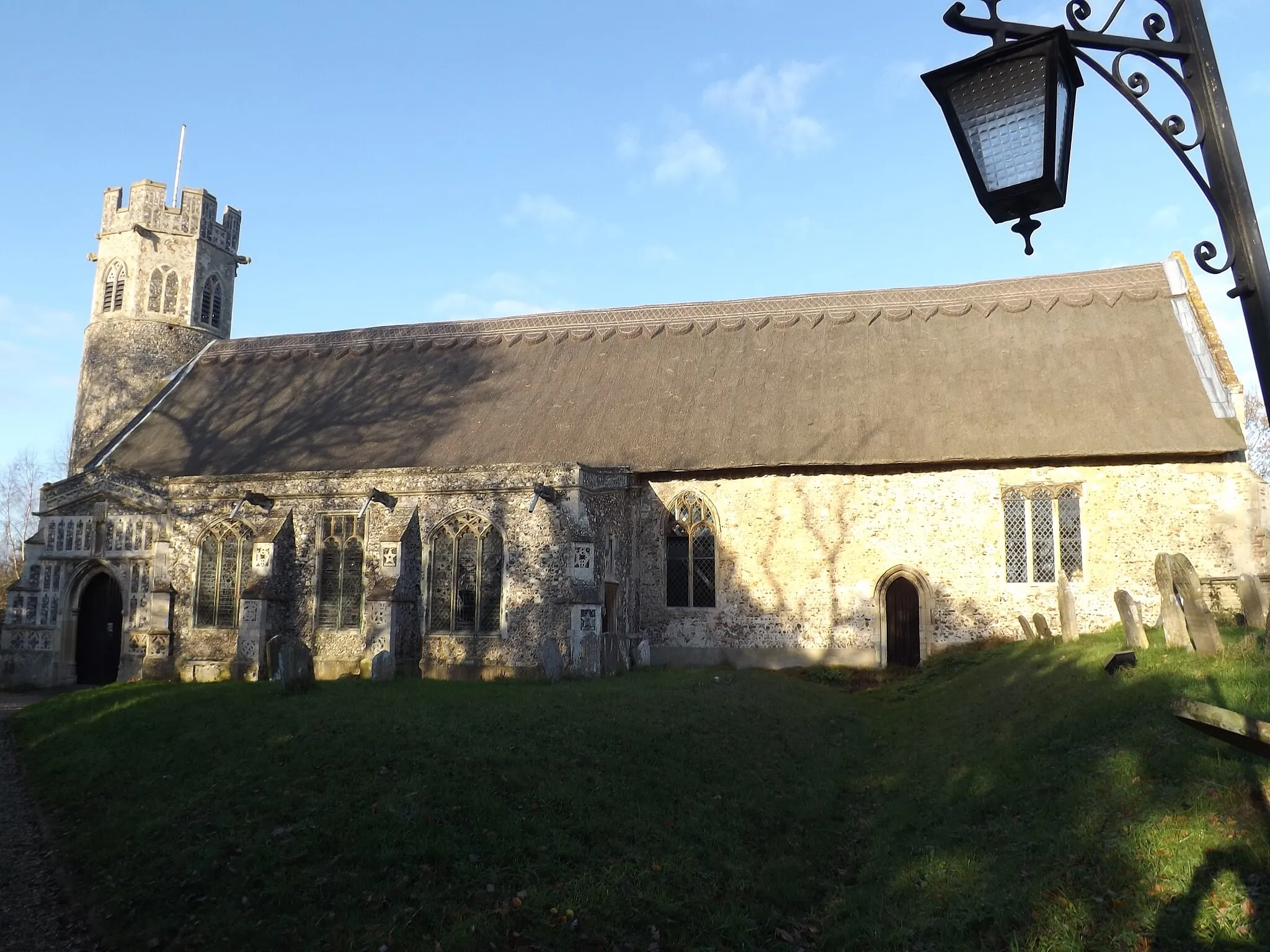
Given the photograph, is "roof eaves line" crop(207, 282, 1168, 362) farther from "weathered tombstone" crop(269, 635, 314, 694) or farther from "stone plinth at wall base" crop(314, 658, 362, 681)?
"weathered tombstone" crop(269, 635, 314, 694)

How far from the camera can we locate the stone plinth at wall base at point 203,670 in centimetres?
1889

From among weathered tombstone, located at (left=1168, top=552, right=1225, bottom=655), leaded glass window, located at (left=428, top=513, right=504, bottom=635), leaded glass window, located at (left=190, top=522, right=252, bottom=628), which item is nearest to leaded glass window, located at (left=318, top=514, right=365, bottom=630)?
leaded glass window, located at (left=428, top=513, right=504, bottom=635)

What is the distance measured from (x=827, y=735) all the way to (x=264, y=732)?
7.28 metres

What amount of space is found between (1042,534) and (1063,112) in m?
17.5

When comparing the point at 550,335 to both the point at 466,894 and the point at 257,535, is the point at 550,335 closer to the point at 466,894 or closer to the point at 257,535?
the point at 257,535

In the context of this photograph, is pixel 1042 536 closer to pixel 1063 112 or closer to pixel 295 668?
pixel 295 668

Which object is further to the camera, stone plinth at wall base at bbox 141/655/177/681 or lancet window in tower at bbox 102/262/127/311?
lancet window in tower at bbox 102/262/127/311

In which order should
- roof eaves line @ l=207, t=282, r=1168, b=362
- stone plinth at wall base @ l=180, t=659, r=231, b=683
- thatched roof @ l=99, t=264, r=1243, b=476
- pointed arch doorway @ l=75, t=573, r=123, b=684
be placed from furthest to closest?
roof eaves line @ l=207, t=282, r=1168, b=362, pointed arch doorway @ l=75, t=573, r=123, b=684, thatched roof @ l=99, t=264, r=1243, b=476, stone plinth at wall base @ l=180, t=659, r=231, b=683

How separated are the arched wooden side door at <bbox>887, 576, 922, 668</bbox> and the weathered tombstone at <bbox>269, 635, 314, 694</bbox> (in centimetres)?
1216

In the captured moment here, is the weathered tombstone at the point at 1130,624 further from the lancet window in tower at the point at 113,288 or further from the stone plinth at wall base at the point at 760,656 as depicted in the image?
the lancet window in tower at the point at 113,288

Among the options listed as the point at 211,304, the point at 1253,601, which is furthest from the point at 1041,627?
the point at 211,304

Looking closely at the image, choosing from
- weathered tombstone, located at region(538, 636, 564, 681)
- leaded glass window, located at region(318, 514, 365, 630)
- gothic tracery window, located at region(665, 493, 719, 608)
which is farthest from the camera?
gothic tracery window, located at region(665, 493, 719, 608)

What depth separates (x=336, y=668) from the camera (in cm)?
1872

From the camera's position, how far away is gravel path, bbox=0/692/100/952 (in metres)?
6.48
